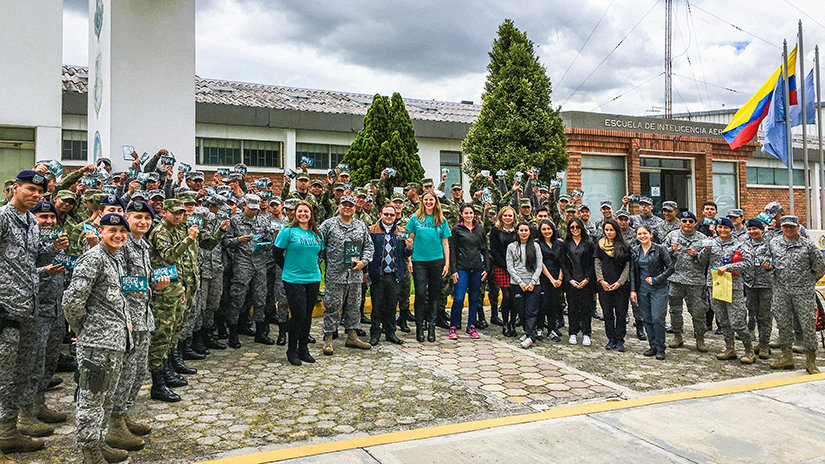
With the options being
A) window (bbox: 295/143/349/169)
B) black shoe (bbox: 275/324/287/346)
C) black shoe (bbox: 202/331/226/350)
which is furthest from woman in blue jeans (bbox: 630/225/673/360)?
window (bbox: 295/143/349/169)

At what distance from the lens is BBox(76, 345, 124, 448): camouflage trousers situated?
157 inches

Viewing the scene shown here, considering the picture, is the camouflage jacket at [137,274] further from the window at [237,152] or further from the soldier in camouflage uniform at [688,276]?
the window at [237,152]

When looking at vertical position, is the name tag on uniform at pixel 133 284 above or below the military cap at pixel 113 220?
below

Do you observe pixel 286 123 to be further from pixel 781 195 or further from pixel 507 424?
pixel 781 195

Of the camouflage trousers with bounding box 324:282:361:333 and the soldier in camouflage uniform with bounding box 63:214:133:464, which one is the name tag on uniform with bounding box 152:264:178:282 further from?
the camouflage trousers with bounding box 324:282:361:333

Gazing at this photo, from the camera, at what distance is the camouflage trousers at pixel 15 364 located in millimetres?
4445

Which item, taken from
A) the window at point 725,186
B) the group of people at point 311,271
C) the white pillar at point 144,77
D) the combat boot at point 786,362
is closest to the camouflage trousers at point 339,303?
the group of people at point 311,271

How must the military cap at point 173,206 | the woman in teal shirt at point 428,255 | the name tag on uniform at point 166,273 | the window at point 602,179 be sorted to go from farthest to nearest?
the window at point 602,179
the woman in teal shirt at point 428,255
the military cap at point 173,206
the name tag on uniform at point 166,273

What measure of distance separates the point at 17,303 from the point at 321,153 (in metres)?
13.9

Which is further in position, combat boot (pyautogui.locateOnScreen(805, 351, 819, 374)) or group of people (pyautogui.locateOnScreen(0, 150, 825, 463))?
combat boot (pyautogui.locateOnScreen(805, 351, 819, 374))

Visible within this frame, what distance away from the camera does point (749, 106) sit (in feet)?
54.3

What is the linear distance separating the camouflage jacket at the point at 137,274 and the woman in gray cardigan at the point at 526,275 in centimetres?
538

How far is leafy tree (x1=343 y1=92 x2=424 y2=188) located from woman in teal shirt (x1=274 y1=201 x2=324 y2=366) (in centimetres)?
592

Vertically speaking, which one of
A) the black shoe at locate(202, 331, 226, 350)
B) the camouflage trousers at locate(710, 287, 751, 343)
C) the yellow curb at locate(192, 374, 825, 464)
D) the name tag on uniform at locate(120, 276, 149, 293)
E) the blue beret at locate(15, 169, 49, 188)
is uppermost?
the blue beret at locate(15, 169, 49, 188)
